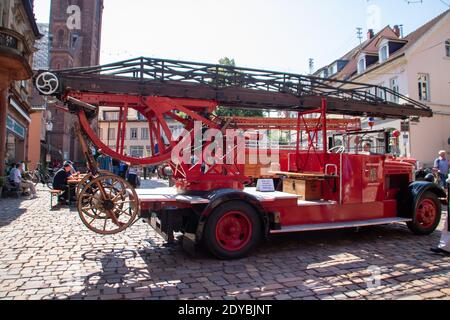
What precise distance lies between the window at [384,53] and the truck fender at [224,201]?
2376 centimetres

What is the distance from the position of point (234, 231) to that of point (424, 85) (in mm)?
22826

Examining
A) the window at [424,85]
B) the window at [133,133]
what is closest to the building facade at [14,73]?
the window at [424,85]

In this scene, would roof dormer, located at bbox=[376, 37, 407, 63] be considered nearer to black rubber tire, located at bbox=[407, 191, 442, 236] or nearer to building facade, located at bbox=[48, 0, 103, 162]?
black rubber tire, located at bbox=[407, 191, 442, 236]

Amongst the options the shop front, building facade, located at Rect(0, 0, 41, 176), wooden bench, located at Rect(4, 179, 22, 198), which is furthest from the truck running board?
the shop front

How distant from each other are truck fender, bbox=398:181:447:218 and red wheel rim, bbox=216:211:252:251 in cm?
381

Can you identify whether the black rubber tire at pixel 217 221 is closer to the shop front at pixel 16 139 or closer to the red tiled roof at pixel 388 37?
the shop front at pixel 16 139

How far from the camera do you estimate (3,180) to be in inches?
563

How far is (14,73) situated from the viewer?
12.4 m

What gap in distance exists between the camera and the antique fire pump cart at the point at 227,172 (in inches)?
212

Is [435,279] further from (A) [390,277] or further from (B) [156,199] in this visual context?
(B) [156,199]

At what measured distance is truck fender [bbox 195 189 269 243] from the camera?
211 inches
